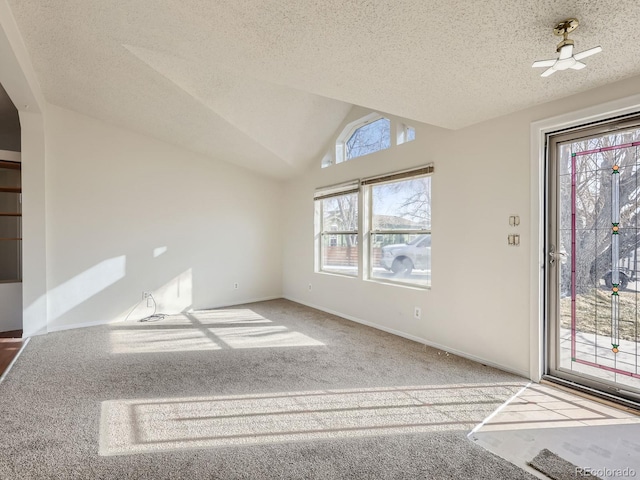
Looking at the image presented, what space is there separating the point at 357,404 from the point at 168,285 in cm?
377

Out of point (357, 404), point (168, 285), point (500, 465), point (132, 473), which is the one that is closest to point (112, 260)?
point (168, 285)

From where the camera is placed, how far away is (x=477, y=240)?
3188mm

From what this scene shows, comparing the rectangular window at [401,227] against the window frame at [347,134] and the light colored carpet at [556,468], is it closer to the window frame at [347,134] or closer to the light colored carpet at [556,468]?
the window frame at [347,134]

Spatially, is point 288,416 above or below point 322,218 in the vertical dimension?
below

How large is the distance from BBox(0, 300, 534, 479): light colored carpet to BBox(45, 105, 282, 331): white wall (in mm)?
874

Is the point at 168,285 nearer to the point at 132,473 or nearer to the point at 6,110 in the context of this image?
the point at 6,110

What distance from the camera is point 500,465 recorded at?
1756mm

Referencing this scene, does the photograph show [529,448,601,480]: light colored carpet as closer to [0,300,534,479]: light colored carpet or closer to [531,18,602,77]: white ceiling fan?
[0,300,534,479]: light colored carpet

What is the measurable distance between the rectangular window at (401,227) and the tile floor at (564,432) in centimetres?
163

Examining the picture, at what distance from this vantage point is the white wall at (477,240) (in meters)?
2.83

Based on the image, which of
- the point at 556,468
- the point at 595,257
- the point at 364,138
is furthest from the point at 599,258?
the point at 364,138

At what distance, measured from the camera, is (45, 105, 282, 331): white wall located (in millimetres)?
4277

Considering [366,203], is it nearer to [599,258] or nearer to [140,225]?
[599,258]

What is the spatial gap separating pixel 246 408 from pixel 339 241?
3146 mm
